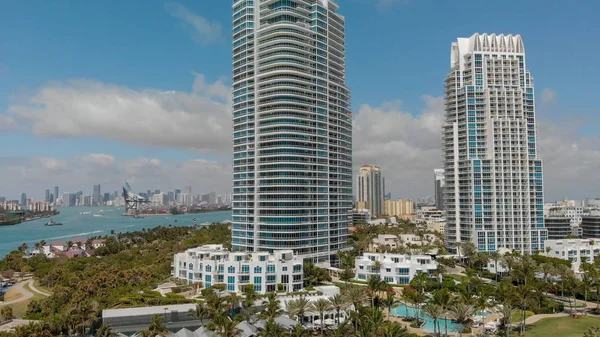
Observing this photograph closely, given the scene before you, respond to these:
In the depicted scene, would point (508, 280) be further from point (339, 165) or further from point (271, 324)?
point (271, 324)

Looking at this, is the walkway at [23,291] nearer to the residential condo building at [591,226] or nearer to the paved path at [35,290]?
the paved path at [35,290]

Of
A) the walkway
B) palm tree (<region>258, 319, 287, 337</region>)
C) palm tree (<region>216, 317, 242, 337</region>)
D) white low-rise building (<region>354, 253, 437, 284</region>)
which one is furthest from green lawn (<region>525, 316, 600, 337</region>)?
the walkway

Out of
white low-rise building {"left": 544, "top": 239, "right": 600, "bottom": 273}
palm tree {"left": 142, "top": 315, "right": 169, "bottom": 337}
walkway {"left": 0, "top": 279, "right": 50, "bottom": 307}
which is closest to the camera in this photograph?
palm tree {"left": 142, "top": 315, "right": 169, "bottom": 337}

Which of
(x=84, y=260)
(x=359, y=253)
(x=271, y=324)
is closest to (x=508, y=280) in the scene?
(x=359, y=253)

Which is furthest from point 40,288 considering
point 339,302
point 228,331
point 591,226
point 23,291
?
point 591,226

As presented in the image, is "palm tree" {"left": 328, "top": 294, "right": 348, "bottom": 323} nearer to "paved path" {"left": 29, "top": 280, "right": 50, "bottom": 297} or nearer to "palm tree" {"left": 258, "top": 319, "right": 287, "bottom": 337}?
"palm tree" {"left": 258, "top": 319, "right": 287, "bottom": 337}

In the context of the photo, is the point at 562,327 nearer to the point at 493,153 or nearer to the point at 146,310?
the point at 493,153
